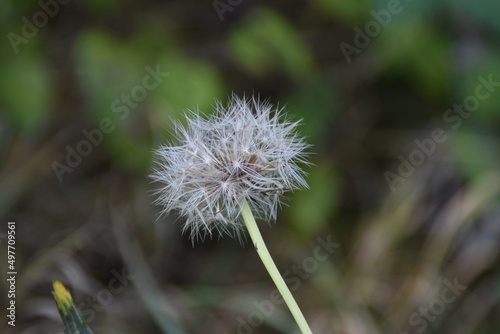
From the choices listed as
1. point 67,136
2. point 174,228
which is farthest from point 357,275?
point 67,136

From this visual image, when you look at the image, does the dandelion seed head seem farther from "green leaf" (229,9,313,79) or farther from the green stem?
"green leaf" (229,9,313,79)

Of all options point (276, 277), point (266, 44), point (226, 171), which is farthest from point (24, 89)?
point (276, 277)

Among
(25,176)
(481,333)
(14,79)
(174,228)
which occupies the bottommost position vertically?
(481,333)

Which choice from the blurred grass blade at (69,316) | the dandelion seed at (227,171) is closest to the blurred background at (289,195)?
the dandelion seed at (227,171)

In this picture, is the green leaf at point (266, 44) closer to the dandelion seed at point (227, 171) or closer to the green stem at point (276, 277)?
the dandelion seed at point (227, 171)

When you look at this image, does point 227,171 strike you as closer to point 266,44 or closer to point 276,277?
point 276,277

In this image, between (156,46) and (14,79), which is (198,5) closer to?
(156,46)
